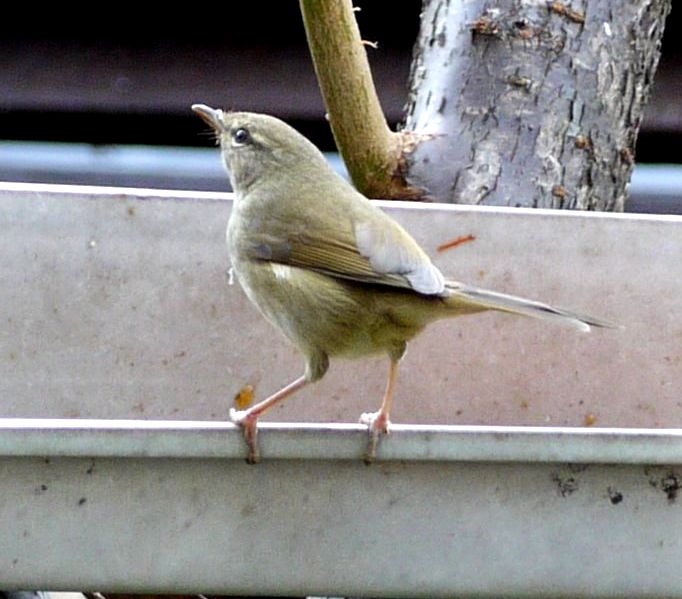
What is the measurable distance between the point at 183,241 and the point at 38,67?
8.03 ft

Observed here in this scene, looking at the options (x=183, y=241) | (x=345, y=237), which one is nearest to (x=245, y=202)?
(x=183, y=241)

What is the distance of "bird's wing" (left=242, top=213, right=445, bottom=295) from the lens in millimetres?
2588

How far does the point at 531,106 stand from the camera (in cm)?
337

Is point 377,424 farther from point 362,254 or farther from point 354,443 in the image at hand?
point 362,254

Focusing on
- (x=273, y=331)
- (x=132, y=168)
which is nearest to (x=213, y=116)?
(x=273, y=331)

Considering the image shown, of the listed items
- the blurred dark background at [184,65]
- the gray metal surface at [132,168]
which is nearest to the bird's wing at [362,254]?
the blurred dark background at [184,65]

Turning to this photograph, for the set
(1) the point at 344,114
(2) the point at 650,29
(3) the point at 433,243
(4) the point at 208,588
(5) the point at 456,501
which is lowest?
(4) the point at 208,588

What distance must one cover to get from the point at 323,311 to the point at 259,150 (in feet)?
2.22

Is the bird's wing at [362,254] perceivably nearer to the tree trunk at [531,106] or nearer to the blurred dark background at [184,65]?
the tree trunk at [531,106]

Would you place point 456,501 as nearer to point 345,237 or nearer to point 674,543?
point 674,543

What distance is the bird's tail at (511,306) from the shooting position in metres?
2.46

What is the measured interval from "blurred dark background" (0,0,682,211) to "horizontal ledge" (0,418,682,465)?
348 centimetres

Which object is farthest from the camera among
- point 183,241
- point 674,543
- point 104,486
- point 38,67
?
point 38,67

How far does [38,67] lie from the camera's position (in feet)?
17.2
